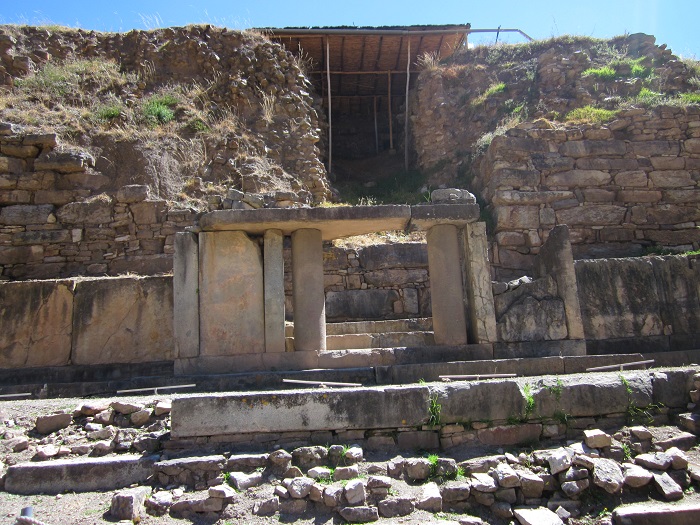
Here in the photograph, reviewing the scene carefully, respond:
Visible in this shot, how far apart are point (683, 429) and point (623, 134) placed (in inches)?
389

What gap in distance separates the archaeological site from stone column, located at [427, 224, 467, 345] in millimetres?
29

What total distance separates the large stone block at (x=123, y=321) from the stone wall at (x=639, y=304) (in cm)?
571

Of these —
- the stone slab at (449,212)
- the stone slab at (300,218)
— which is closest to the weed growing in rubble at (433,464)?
the stone slab at (300,218)

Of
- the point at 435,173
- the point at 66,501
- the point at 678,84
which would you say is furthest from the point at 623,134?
the point at 66,501

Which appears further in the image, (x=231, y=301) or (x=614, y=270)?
(x=614, y=270)

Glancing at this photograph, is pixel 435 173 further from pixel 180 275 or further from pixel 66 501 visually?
pixel 66 501

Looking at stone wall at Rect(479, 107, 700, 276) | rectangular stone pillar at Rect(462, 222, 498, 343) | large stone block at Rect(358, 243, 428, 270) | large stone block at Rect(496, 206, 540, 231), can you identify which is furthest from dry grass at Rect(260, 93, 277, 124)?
rectangular stone pillar at Rect(462, 222, 498, 343)

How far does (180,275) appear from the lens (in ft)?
24.1

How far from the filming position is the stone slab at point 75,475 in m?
4.79

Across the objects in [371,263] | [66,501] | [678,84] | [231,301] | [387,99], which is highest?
[387,99]

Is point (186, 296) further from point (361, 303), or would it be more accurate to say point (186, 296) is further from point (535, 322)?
point (361, 303)

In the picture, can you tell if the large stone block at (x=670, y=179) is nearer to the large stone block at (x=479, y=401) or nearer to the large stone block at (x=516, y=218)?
the large stone block at (x=516, y=218)

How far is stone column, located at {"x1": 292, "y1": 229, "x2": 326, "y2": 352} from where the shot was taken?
737 cm

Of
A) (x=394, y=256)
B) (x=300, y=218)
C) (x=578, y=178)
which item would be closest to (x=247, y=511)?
(x=300, y=218)
